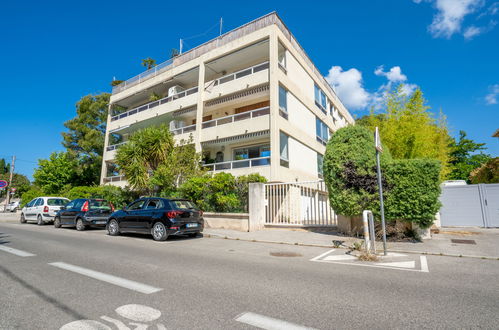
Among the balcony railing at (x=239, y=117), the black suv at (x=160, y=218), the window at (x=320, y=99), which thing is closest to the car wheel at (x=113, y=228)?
the black suv at (x=160, y=218)

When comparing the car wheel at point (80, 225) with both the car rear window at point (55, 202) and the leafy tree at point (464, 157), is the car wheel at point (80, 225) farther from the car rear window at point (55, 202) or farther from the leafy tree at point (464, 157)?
the leafy tree at point (464, 157)

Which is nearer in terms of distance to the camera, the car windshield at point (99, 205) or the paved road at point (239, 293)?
the paved road at point (239, 293)

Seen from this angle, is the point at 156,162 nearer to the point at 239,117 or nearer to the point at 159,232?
the point at 239,117

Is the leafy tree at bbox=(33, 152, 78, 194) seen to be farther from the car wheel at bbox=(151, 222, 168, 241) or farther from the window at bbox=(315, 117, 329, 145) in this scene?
the window at bbox=(315, 117, 329, 145)

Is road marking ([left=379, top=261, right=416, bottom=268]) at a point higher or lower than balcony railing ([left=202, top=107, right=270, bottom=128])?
lower

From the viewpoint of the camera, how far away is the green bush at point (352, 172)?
916 cm

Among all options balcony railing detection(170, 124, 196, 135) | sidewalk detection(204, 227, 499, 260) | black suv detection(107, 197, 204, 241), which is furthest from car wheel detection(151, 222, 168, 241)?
balcony railing detection(170, 124, 196, 135)

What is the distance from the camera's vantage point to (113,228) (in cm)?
1122

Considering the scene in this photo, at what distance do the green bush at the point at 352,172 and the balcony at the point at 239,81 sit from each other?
29.7 ft

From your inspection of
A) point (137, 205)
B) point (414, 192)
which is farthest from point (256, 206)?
point (414, 192)

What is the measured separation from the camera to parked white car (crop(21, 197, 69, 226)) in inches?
645

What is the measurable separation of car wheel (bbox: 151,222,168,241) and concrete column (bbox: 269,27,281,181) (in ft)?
24.8

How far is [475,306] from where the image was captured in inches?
132

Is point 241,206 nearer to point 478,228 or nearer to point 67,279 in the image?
point 67,279
